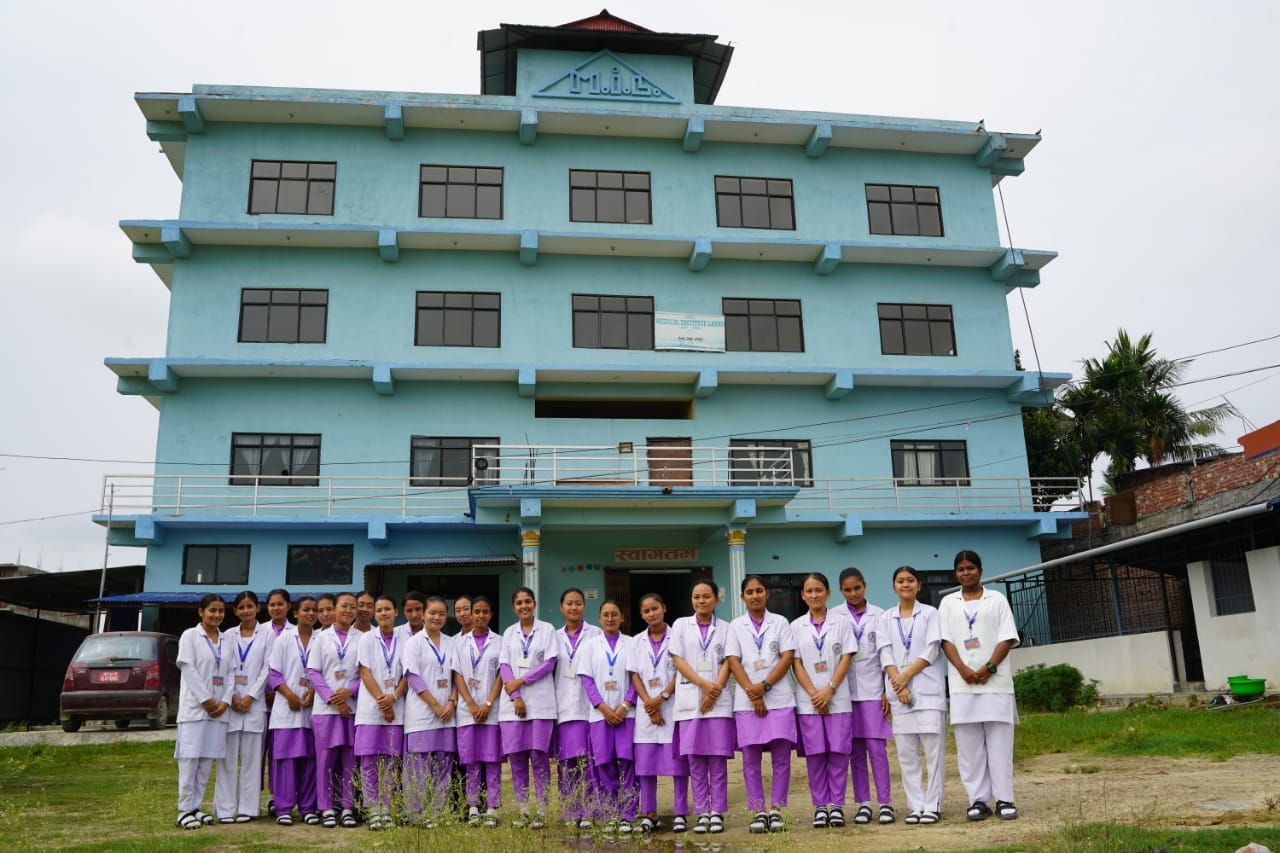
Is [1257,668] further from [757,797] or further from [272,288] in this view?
[272,288]

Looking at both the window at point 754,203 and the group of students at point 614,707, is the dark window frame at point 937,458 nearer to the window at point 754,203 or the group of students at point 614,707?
the window at point 754,203

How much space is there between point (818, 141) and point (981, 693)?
1855 cm

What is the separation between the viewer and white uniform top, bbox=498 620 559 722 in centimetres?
797

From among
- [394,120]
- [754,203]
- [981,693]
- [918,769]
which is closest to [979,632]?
[981,693]

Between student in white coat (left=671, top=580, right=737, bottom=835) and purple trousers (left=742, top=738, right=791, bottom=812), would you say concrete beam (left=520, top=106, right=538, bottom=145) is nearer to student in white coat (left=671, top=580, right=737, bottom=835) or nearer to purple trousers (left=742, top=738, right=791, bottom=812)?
student in white coat (left=671, top=580, right=737, bottom=835)

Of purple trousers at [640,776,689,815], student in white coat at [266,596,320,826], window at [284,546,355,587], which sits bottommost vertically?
purple trousers at [640,776,689,815]

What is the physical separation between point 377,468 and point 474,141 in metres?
7.49

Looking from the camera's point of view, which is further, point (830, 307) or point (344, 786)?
point (830, 307)

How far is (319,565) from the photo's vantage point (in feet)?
69.2

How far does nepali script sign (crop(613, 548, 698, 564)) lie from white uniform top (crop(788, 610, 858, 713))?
1364 cm

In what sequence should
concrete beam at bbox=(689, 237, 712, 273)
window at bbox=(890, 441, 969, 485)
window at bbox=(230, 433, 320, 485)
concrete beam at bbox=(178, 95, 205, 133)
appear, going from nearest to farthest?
1. window at bbox=(230, 433, 320, 485)
2. concrete beam at bbox=(178, 95, 205, 133)
3. concrete beam at bbox=(689, 237, 712, 273)
4. window at bbox=(890, 441, 969, 485)

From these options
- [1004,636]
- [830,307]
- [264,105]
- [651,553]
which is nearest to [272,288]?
[264,105]

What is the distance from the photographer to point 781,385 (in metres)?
23.3

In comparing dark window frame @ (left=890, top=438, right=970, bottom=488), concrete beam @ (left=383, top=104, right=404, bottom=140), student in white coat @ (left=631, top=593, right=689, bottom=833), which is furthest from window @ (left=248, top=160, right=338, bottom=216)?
student in white coat @ (left=631, top=593, right=689, bottom=833)
